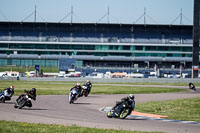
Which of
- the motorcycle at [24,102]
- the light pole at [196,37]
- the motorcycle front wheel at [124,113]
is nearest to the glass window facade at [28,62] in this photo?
the light pole at [196,37]

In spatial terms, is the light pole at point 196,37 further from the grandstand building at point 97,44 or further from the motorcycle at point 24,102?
the motorcycle at point 24,102

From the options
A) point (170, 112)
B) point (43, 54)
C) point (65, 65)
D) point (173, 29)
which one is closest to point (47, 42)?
point (43, 54)

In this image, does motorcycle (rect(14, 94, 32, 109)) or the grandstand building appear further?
the grandstand building

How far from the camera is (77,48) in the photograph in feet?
386

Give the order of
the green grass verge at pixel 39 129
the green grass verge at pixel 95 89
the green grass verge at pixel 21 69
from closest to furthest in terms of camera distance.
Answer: the green grass verge at pixel 39 129 < the green grass verge at pixel 95 89 < the green grass verge at pixel 21 69

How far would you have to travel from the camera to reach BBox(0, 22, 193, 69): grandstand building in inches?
4584

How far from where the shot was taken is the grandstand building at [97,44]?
11644 centimetres

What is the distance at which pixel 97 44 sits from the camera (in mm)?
118062

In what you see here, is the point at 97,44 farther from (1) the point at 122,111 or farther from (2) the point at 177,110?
(1) the point at 122,111

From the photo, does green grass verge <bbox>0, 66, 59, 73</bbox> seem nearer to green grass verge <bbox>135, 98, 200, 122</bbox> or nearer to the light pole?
the light pole

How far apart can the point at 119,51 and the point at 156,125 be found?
9766 centimetres

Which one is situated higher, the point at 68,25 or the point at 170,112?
the point at 68,25

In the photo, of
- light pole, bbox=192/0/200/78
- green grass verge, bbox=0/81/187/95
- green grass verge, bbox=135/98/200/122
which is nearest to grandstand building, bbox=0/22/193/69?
light pole, bbox=192/0/200/78

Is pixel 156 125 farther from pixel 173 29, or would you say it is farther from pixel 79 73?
pixel 173 29
